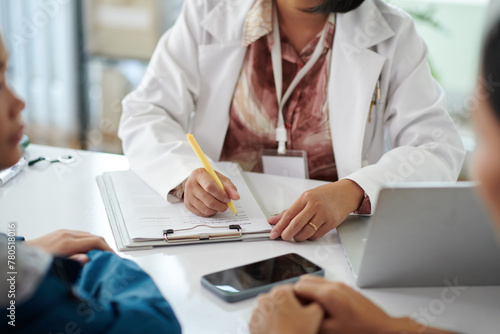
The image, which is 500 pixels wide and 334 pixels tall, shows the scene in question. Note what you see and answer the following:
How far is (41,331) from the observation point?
2.05 feet

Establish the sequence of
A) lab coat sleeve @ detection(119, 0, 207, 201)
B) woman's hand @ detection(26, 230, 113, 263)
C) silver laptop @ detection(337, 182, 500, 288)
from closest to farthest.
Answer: silver laptop @ detection(337, 182, 500, 288), woman's hand @ detection(26, 230, 113, 263), lab coat sleeve @ detection(119, 0, 207, 201)

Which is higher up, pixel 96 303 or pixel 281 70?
pixel 281 70

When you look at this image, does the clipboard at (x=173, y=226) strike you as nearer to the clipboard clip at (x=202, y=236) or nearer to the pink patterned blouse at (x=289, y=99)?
the clipboard clip at (x=202, y=236)

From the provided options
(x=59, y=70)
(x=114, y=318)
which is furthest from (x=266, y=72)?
(x=59, y=70)

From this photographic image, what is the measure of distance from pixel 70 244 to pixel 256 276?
12.3 inches

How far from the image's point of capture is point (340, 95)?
1.56 meters

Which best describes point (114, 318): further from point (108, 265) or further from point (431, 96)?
point (431, 96)

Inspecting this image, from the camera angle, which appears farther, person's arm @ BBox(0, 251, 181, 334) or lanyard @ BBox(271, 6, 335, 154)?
lanyard @ BBox(271, 6, 335, 154)

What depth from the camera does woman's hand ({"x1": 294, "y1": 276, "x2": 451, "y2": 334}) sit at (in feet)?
2.26

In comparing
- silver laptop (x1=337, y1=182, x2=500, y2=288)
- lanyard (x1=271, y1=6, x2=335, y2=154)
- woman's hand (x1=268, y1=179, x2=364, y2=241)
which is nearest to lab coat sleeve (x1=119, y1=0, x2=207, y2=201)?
lanyard (x1=271, y1=6, x2=335, y2=154)

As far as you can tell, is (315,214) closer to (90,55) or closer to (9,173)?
(9,173)

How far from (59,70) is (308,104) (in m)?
2.48

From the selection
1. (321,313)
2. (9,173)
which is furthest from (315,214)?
(9,173)

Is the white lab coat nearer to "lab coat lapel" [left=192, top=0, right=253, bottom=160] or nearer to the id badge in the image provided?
"lab coat lapel" [left=192, top=0, right=253, bottom=160]
